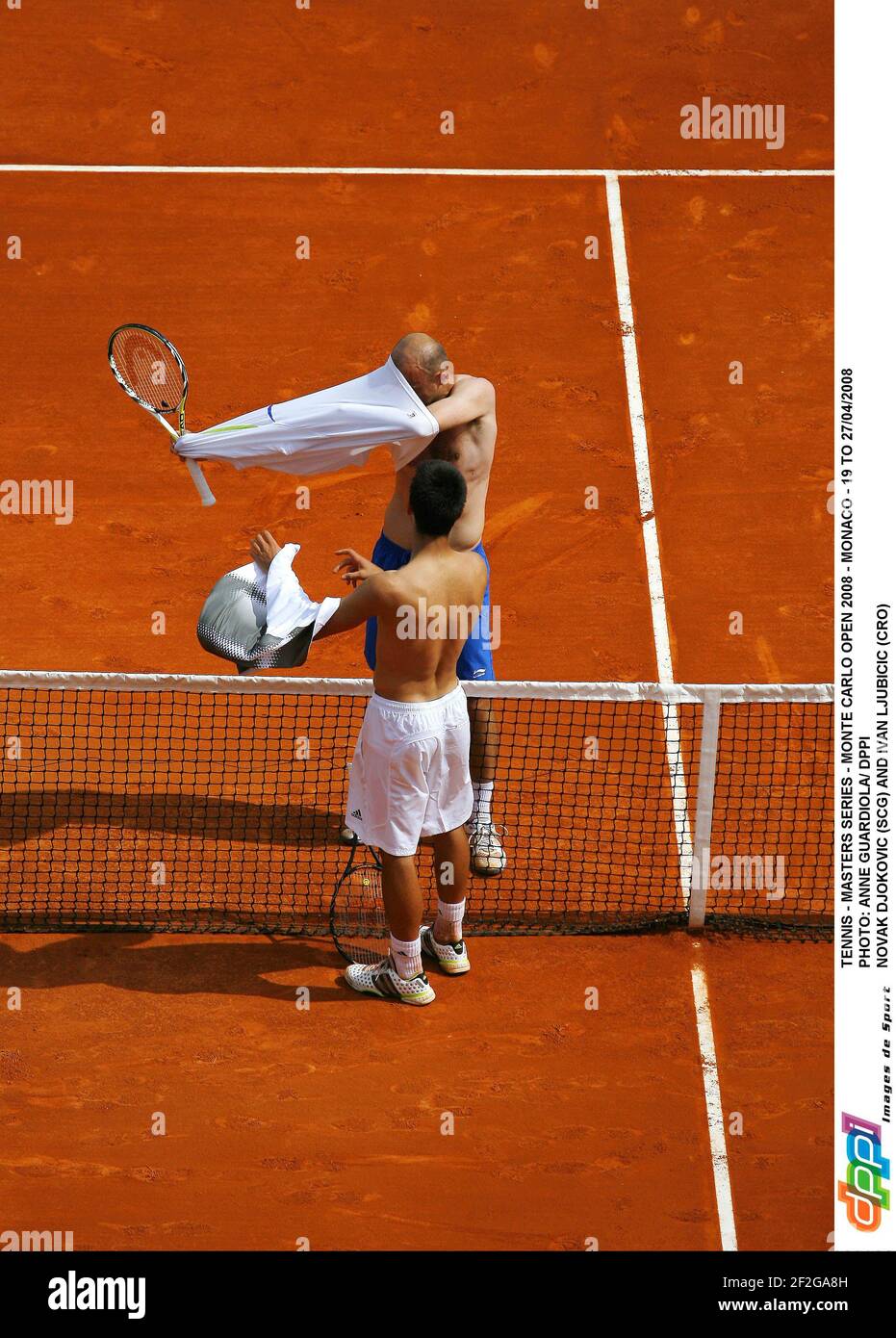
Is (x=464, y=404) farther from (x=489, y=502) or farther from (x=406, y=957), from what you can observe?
(x=489, y=502)

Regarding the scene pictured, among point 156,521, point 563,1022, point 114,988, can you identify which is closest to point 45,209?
point 156,521

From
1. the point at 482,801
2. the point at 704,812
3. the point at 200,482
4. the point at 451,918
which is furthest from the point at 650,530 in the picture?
the point at 200,482

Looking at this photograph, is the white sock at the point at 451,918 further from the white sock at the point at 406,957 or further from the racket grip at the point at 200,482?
the racket grip at the point at 200,482

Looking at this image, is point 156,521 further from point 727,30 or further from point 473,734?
point 727,30

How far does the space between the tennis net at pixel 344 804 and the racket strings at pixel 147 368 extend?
5.26 ft

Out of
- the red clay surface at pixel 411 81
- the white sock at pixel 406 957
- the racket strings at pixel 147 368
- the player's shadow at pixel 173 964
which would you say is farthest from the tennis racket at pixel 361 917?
the red clay surface at pixel 411 81

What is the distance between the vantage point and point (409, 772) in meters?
7.23

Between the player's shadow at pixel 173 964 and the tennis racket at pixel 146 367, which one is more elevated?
the tennis racket at pixel 146 367

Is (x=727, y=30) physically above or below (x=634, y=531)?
above

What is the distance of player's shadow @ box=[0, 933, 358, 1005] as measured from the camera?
793cm

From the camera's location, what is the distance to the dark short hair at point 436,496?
6875 mm

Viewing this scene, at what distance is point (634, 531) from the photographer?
11.5 m

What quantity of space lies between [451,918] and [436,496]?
2.15 m

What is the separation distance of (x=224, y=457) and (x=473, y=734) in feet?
6.49
